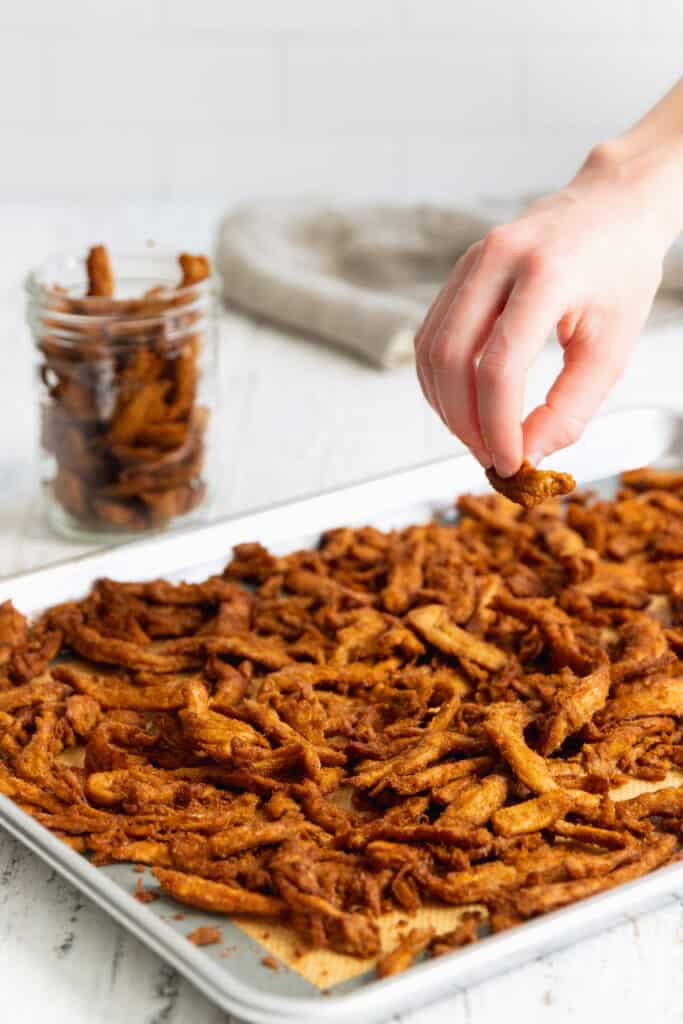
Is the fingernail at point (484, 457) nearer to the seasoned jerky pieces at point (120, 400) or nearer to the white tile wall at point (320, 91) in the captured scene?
the seasoned jerky pieces at point (120, 400)

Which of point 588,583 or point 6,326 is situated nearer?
point 588,583

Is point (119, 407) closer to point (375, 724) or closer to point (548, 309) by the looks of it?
point (375, 724)

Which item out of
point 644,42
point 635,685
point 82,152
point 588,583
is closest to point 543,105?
point 644,42

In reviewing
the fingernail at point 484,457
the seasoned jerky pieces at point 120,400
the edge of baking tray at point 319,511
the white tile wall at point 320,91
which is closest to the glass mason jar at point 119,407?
the seasoned jerky pieces at point 120,400

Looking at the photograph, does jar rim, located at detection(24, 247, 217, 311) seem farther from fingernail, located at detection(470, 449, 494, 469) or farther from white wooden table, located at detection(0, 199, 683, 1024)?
fingernail, located at detection(470, 449, 494, 469)

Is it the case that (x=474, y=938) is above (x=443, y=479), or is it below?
above

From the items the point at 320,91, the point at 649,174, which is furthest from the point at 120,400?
the point at 320,91

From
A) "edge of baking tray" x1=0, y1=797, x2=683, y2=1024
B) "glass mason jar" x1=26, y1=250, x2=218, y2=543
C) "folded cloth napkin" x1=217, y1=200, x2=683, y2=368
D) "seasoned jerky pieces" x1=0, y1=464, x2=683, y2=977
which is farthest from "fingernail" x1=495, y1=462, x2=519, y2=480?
"folded cloth napkin" x1=217, y1=200, x2=683, y2=368

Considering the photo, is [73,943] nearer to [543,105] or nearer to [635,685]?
[635,685]
